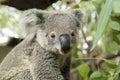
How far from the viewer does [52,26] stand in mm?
2436

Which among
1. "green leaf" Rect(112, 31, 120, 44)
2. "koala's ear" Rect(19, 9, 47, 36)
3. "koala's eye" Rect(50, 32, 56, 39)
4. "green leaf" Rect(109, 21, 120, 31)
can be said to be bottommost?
"green leaf" Rect(112, 31, 120, 44)

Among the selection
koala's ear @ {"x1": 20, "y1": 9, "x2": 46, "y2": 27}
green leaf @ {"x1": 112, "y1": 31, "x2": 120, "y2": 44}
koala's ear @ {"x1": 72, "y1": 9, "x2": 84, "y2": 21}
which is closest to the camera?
green leaf @ {"x1": 112, "y1": 31, "x2": 120, "y2": 44}

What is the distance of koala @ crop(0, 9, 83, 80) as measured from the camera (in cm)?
236

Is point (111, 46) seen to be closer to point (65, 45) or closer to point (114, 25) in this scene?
point (114, 25)

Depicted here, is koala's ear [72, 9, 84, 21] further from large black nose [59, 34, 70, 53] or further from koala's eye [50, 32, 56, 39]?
large black nose [59, 34, 70, 53]

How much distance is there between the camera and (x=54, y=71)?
243 centimetres

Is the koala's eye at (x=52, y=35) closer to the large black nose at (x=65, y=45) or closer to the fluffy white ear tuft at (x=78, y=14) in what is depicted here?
the large black nose at (x=65, y=45)

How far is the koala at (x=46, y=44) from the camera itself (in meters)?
2.36

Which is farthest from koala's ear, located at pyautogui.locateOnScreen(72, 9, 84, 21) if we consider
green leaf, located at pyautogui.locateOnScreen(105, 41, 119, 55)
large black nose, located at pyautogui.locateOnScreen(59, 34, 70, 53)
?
green leaf, located at pyautogui.locateOnScreen(105, 41, 119, 55)

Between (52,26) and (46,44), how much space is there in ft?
0.51

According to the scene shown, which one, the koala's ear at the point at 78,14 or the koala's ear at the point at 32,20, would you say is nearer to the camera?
the koala's ear at the point at 32,20

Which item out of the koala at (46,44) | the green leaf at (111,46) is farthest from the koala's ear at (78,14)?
the green leaf at (111,46)

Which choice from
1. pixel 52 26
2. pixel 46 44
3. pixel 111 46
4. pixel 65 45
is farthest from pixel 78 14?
pixel 111 46

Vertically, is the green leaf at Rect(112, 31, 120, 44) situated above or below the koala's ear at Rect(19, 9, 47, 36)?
below
